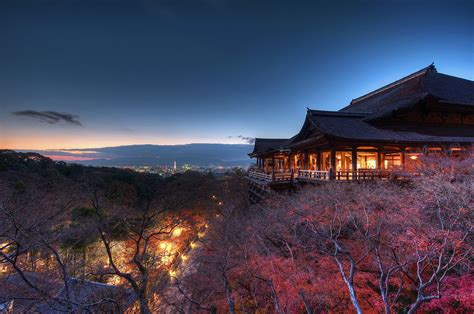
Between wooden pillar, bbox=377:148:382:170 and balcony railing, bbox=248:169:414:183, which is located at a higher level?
wooden pillar, bbox=377:148:382:170

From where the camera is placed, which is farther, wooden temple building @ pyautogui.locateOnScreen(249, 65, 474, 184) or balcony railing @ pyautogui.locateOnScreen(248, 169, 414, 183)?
wooden temple building @ pyautogui.locateOnScreen(249, 65, 474, 184)

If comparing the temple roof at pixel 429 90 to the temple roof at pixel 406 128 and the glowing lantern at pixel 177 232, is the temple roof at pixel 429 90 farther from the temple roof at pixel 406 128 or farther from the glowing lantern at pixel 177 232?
the glowing lantern at pixel 177 232

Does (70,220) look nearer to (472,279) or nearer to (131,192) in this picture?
(131,192)

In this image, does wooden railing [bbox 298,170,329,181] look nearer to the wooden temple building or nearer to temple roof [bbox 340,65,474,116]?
the wooden temple building

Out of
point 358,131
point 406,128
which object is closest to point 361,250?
point 358,131

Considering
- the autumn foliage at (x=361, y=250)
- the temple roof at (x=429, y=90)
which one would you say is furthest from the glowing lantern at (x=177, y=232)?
the temple roof at (x=429, y=90)

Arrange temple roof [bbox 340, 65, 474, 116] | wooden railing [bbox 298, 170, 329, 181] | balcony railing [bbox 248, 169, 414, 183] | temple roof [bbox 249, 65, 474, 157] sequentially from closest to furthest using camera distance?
balcony railing [bbox 248, 169, 414, 183] < wooden railing [bbox 298, 170, 329, 181] < temple roof [bbox 249, 65, 474, 157] < temple roof [bbox 340, 65, 474, 116]

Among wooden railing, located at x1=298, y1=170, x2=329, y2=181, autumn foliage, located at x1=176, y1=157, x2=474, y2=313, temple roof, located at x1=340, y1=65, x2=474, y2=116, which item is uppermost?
temple roof, located at x1=340, y1=65, x2=474, y2=116

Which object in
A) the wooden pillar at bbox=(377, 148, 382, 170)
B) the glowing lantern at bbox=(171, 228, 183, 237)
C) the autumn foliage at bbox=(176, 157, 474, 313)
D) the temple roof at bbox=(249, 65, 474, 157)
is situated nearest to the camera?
the autumn foliage at bbox=(176, 157, 474, 313)

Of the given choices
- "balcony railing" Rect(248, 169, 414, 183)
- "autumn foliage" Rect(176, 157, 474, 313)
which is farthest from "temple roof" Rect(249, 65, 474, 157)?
"autumn foliage" Rect(176, 157, 474, 313)

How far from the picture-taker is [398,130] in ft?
55.1

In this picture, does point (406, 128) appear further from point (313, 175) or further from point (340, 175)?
point (313, 175)

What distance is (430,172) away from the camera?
11930 mm

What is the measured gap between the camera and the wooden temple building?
14.5 meters
